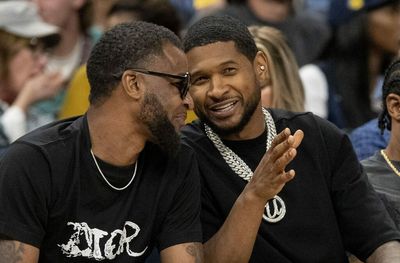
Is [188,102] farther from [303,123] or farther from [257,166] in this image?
[303,123]

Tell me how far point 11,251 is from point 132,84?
2.30 feet

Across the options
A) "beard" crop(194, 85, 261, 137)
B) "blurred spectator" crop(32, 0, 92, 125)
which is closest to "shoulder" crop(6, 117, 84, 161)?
"beard" crop(194, 85, 261, 137)

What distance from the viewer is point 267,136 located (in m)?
4.19

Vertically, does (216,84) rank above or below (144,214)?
above

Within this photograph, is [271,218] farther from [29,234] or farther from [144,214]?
[29,234]

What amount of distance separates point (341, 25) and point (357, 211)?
2.79 m

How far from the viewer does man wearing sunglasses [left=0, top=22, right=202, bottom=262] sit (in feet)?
12.3

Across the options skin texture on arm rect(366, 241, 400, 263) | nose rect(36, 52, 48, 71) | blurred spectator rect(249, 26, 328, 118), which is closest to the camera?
skin texture on arm rect(366, 241, 400, 263)

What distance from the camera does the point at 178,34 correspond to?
250 inches

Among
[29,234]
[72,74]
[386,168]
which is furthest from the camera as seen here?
[72,74]

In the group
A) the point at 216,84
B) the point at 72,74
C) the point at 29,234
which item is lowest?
the point at 72,74

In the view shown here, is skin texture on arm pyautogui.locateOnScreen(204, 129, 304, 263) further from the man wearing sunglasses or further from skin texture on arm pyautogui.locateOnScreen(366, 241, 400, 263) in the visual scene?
skin texture on arm pyautogui.locateOnScreen(366, 241, 400, 263)

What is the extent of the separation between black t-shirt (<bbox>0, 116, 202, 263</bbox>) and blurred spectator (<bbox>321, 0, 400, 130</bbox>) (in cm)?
253

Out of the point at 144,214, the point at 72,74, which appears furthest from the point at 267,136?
the point at 72,74
